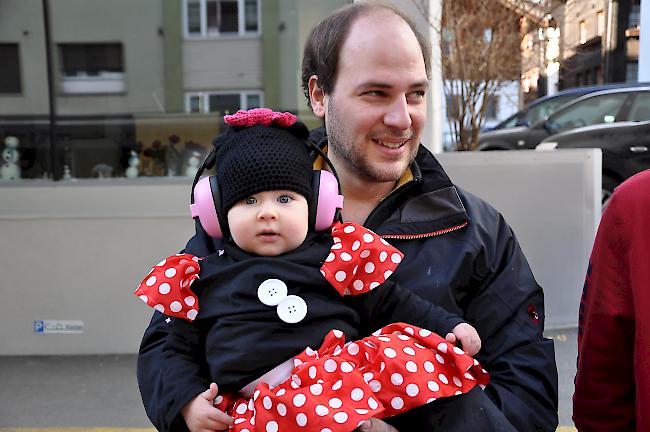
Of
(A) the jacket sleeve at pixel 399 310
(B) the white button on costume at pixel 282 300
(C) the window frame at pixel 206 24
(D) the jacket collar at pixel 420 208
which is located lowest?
(A) the jacket sleeve at pixel 399 310

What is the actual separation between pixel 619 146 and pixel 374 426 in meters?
8.05

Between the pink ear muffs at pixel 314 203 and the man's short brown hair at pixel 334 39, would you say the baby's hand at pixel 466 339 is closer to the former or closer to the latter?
the pink ear muffs at pixel 314 203

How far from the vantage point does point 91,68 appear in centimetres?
546

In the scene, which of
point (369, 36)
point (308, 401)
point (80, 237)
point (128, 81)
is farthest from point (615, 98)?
point (308, 401)

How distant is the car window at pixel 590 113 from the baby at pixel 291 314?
27.8ft

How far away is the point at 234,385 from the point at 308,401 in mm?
219

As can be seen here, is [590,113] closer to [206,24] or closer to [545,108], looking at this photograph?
[545,108]

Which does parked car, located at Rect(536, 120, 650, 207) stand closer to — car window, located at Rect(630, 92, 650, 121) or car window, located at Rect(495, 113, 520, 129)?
car window, located at Rect(630, 92, 650, 121)

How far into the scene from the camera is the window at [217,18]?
5402mm

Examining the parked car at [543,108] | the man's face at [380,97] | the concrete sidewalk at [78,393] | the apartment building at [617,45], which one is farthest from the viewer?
the apartment building at [617,45]

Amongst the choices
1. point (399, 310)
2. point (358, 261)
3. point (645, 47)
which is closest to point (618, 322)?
point (399, 310)

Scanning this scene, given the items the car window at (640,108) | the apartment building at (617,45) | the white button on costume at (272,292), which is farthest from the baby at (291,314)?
the apartment building at (617,45)

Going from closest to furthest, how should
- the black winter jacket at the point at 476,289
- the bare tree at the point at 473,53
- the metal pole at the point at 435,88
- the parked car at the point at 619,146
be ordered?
the black winter jacket at the point at 476,289 → the metal pole at the point at 435,88 → the bare tree at the point at 473,53 → the parked car at the point at 619,146

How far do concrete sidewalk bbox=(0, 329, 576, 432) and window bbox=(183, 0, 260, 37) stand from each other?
2.45m
